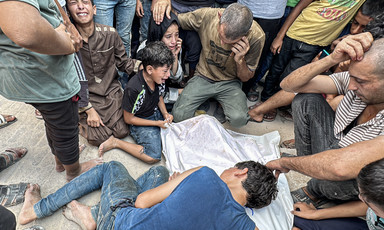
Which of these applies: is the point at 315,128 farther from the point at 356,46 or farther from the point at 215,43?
the point at 215,43

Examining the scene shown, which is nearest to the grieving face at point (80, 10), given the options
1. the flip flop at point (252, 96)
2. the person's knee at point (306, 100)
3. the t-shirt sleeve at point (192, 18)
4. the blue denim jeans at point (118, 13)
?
the blue denim jeans at point (118, 13)

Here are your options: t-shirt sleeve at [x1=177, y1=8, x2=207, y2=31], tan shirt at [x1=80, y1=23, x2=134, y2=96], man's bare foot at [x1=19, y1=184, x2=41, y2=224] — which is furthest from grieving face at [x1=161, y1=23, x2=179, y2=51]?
man's bare foot at [x1=19, y1=184, x2=41, y2=224]

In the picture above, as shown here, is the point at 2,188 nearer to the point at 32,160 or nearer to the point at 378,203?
the point at 32,160

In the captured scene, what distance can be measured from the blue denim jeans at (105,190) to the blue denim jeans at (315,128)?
4.02 feet

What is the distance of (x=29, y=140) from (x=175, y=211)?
6.26ft

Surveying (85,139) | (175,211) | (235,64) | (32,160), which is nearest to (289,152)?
(235,64)

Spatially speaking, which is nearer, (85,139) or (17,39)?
(17,39)

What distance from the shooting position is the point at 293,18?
8.86 feet

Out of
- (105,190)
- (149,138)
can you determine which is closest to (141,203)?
(105,190)

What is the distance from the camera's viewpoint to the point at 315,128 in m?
1.95

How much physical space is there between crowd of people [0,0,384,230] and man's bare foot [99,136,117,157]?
0.05 ft

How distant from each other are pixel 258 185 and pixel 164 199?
65cm

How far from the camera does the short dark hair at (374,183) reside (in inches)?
41.1

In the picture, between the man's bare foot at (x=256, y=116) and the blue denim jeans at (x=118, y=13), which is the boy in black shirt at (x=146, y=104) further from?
the man's bare foot at (x=256, y=116)
